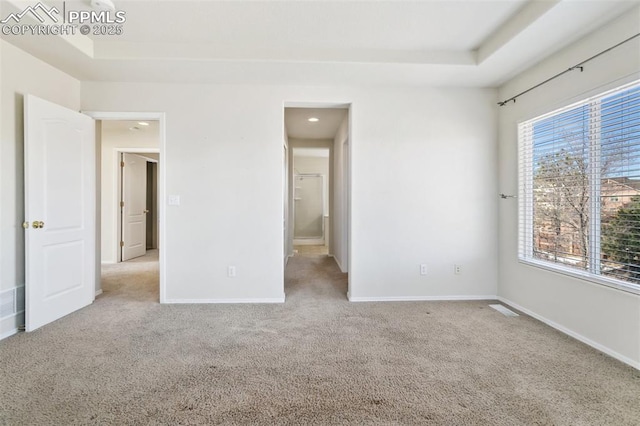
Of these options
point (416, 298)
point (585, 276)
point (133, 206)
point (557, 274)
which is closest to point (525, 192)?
point (557, 274)

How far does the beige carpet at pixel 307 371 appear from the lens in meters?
1.56

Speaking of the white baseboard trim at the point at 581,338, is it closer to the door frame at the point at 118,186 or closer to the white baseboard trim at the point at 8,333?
the white baseboard trim at the point at 8,333

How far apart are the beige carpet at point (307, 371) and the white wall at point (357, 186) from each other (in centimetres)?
48

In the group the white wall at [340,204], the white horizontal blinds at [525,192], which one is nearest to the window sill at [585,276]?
the white horizontal blinds at [525,192]

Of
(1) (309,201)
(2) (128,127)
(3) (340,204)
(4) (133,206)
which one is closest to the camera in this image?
(2) (128,127)

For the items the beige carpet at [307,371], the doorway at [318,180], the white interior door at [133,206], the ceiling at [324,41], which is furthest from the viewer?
the white interior door at [133,206]

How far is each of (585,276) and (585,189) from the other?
0.73 metres

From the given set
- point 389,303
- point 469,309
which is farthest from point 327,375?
point 469,309

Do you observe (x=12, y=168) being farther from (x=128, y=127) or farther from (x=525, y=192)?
(x=525, y=192)

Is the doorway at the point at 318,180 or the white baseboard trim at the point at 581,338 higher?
the doorway at the point at 318,180

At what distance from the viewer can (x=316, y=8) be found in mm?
2242

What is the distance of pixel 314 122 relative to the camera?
16.1ft

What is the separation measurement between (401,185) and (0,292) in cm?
393

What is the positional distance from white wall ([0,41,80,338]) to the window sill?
487 cm
